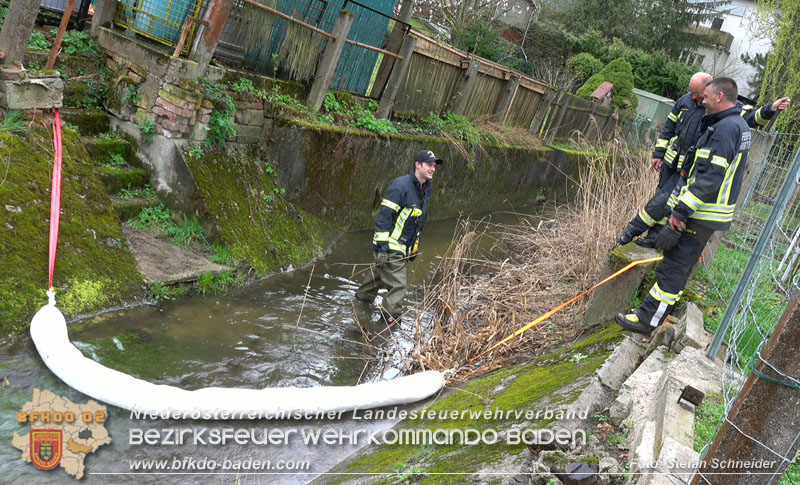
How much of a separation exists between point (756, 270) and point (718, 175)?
2.77 ft

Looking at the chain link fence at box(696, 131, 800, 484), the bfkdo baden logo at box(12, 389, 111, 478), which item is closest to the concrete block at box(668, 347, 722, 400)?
the chain link fence at box(696, 131, 800, 484)

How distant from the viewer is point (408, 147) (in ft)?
29.1

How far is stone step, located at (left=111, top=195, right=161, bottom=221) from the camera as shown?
18.2ft

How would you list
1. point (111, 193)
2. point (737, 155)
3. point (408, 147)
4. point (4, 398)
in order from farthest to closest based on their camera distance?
Answer: point (408, 147), point (111, 193), point (737, 155), point (4, 398)

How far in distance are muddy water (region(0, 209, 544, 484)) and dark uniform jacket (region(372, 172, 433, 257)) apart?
2.68 ft

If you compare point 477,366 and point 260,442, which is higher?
point 477,366

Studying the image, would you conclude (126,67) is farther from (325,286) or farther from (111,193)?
(325,286)

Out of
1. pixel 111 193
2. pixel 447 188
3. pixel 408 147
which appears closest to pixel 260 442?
pixel 111 193

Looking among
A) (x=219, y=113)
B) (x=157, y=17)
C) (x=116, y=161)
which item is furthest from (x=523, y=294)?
(x=157, y=17)

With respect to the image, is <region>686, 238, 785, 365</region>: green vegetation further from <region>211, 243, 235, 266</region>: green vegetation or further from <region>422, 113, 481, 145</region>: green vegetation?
<region>422, 113, 481, 145</region>: green vegetation

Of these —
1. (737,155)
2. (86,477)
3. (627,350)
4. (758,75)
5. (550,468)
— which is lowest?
(86,477)

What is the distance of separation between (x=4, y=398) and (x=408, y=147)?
21.0 ft

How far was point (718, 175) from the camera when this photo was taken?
4.43m

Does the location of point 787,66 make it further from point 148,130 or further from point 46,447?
point 46,447
